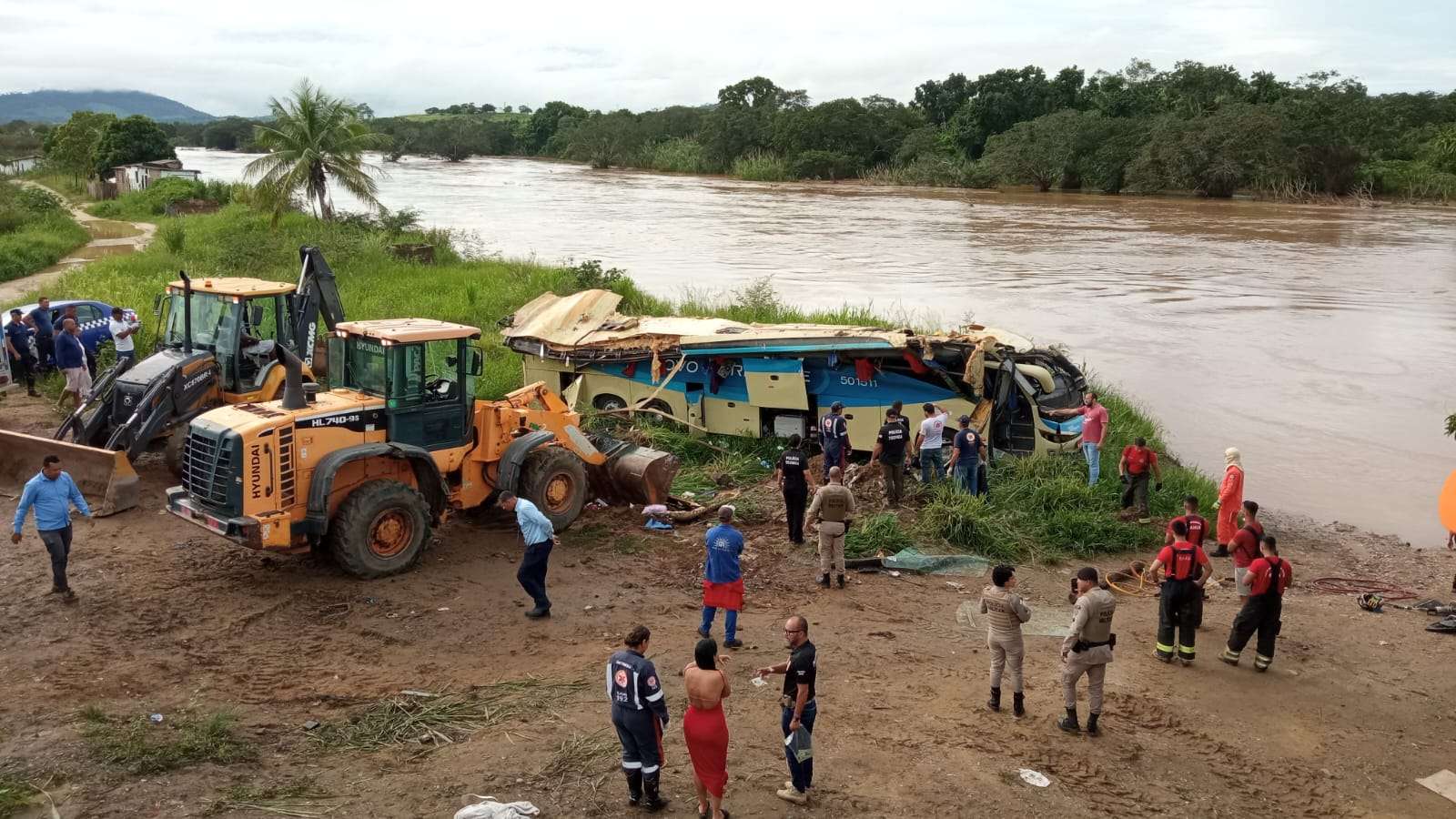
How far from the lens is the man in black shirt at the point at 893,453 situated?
12.5 m

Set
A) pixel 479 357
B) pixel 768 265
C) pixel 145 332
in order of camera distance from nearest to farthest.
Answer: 1. pixel 479 357
2. pixel 145 332
3. pixel 768 265

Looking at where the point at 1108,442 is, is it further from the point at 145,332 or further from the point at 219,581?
the point at 145,332

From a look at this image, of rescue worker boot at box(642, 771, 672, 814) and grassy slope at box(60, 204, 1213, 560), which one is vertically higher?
grassy slope at box(60, 204, 1213, 560)

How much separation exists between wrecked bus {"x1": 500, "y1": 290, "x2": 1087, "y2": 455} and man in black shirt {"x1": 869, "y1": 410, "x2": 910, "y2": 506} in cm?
138

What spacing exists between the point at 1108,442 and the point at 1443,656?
6.61 m

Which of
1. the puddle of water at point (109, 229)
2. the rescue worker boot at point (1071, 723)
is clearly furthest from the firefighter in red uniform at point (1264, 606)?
the puddle of water at point (109, 229)

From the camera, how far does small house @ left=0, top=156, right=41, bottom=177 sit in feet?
204

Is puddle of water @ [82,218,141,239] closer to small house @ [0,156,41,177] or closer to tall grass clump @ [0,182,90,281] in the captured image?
tall grass clump @ [0,182,90,281]

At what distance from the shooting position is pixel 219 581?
10125mm

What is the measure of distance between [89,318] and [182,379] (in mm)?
7962

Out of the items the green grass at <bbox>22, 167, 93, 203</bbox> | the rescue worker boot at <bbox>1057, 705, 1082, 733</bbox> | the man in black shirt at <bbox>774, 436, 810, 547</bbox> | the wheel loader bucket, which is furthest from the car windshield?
the green grass at <bbox>22, 167, 93, 203</bbox>

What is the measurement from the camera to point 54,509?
30.3ft

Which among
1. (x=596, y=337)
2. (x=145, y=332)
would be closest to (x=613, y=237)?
(x=145, y=332)

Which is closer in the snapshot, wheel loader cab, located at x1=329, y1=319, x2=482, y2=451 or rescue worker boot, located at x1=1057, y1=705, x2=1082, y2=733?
rescue worker boot, located at x1=1057, y1=705, x2=1082, y2=733
